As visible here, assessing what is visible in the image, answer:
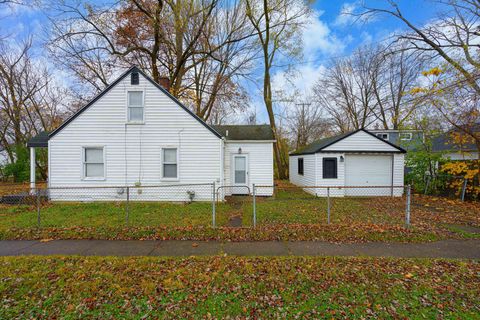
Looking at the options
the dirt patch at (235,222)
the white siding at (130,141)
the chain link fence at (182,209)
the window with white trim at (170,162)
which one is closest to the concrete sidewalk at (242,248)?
the chain link fence at (182,209)

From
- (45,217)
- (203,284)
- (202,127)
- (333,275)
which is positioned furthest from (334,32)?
(45,217)

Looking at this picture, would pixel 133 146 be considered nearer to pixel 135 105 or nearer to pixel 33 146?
pixel 135 105

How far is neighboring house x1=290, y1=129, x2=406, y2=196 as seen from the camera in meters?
12.0

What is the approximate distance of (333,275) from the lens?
3643 mm

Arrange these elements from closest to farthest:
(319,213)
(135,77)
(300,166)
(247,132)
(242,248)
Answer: (242,248) → (319,213) → (135,77) → (247,132) → (300,166)

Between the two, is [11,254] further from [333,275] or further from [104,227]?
[333,275]

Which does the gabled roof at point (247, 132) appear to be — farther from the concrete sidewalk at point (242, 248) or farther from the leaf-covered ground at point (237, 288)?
the leaf-covered ground at point (237, 288)

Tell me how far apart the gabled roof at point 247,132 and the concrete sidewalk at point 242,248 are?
729 cm

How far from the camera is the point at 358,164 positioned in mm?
12320

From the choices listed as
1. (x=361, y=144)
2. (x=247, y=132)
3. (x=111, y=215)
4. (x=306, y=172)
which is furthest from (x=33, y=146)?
(x=361, y=144)

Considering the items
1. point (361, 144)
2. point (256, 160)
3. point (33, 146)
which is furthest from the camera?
point (361, 144)

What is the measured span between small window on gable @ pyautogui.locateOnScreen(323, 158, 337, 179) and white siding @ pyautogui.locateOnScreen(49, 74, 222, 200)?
6323mm

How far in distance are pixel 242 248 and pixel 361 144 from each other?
1026cm

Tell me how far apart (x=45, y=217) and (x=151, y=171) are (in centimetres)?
387
